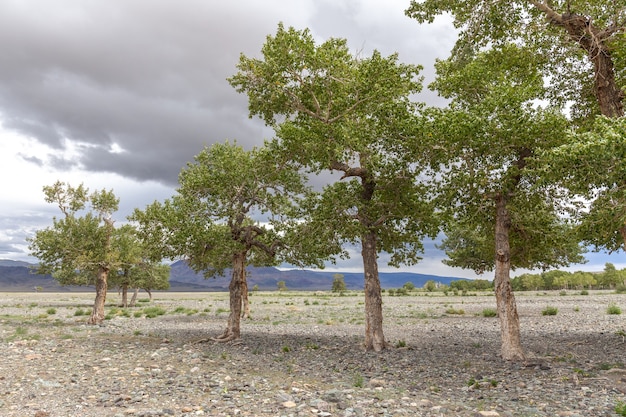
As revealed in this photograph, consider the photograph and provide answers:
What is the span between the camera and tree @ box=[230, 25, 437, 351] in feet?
68.2

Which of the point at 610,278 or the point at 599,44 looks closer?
the point at 599,44

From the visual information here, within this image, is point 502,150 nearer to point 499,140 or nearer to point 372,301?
point 499,140

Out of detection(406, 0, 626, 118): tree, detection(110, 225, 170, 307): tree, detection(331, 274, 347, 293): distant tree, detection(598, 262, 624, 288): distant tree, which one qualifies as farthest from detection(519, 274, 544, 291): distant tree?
detection(406, 0, 626, 118): tree

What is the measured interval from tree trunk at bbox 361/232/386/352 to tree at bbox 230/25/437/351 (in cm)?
6

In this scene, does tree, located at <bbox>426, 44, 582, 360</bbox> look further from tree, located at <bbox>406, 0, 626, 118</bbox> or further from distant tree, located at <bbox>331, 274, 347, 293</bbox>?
distant tree, located at <bbox>331, 274, 347, 293</bbox>

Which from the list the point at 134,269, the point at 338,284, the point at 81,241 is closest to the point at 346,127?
the point at 81,241

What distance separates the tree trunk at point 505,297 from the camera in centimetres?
1958

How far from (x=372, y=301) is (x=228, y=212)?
405 inches

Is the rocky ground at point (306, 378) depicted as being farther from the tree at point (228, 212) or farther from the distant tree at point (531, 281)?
the distant tree at point (531, 281)

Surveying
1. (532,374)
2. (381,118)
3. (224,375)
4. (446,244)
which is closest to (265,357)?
(224,375)

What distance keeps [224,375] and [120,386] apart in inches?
152

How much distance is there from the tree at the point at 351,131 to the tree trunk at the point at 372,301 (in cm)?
6

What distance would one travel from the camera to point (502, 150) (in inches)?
763

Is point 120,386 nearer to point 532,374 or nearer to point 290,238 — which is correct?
point 290,238
